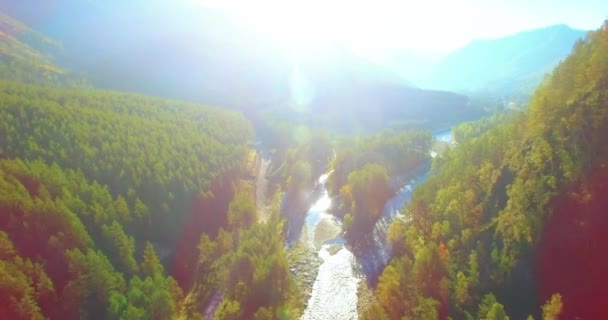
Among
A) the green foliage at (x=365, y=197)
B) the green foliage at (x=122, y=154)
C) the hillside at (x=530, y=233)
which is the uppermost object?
the green foliage at (x=122, y=154)

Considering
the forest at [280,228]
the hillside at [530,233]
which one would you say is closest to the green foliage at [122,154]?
the forest at [280,228]

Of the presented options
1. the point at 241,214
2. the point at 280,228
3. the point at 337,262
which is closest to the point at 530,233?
the point at 337,262

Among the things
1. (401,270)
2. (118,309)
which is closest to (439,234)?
(401,270)

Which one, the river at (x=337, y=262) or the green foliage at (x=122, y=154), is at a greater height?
the green foliage at (x=122, y=154)

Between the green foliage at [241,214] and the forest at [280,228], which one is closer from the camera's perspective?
the forest at [280,228]

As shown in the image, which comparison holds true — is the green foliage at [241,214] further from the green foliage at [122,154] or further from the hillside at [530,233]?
the hillside at [530,233]

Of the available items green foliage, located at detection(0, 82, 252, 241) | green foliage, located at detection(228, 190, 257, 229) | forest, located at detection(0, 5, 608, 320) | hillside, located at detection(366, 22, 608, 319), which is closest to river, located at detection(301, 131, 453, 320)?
forest, located at detection(0, 5, 608, 320)

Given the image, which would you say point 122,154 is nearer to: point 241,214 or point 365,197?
point 241,214
